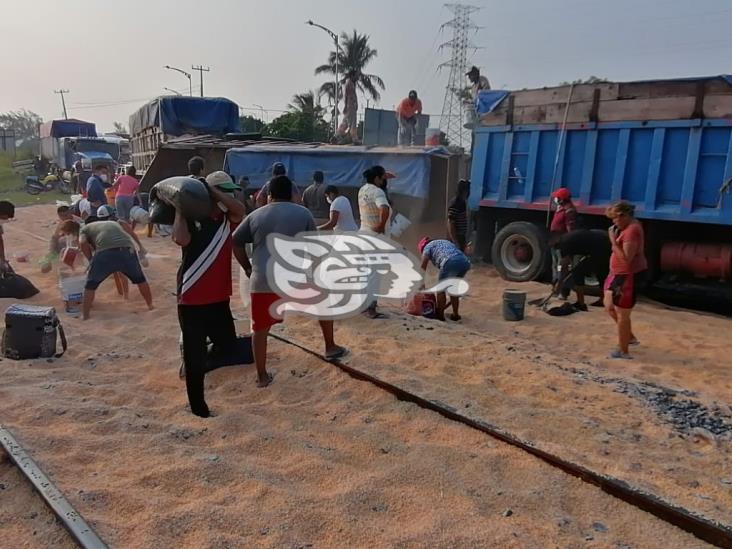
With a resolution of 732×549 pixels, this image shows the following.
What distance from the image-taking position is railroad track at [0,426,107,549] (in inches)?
111

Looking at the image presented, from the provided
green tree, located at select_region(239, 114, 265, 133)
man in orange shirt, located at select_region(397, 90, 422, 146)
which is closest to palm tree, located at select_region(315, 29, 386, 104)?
→ green tree, located at select_region(239, 114, 265, 133)

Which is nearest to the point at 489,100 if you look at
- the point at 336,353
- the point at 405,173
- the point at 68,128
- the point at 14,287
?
the point at 405,173

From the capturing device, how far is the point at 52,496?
3.17 meters

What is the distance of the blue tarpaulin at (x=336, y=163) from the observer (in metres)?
12.1

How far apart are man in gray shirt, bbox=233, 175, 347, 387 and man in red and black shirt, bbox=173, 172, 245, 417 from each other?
1.16 feet

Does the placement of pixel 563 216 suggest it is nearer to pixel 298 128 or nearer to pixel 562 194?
pixel 562 194

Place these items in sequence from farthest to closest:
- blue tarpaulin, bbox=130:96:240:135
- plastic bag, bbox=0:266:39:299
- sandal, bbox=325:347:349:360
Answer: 1. blue tarpaulin, bbox=130:96:240:135
2. plastic bag, bbox=0:266:39:299
3. sandal, bbox=325:347:349:360

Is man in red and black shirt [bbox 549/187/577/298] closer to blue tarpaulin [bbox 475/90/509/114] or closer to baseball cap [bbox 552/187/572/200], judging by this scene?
baseball cap [bbox 552/187/572/200]

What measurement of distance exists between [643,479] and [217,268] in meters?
3.11

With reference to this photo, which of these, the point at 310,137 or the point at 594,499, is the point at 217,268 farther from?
the point at 310,137

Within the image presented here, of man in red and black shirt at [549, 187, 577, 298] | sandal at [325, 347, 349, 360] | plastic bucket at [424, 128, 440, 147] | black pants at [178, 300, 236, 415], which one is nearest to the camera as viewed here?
black pants at [178, 300, 236, 415]

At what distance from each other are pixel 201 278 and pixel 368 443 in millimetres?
1660

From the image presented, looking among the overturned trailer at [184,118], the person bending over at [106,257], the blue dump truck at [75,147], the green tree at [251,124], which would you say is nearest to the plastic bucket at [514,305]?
the person bending over at [106,257]

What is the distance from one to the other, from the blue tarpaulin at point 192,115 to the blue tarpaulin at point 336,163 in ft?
14.0
